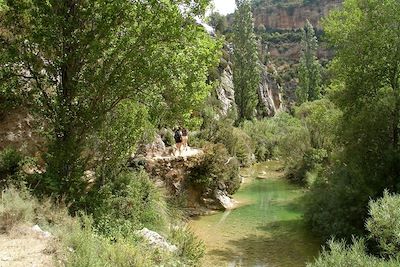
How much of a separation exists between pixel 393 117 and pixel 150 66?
930cm

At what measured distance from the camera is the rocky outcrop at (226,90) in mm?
47875

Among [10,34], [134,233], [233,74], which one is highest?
[233,74]

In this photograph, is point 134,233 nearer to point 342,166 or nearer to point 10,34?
point 10,34

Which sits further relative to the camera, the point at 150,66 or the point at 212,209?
the point at 212,209

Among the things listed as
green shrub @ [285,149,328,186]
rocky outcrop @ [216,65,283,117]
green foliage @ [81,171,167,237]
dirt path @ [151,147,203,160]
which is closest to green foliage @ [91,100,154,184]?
green foliage @ [81,171,167,237]

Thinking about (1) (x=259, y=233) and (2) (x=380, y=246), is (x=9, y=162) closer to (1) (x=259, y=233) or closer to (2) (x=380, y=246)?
(2) (x=380, y=246)

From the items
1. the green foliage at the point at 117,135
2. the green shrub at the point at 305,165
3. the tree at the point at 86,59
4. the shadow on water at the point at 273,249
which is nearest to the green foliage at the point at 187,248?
the shadow on water at the point at 273,249

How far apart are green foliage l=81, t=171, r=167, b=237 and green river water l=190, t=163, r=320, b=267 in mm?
2256

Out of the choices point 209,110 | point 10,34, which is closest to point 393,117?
point 10,34

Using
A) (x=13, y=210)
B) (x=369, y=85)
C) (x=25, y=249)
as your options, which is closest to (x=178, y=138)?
(x=369, y=85)

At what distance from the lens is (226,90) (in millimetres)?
51031

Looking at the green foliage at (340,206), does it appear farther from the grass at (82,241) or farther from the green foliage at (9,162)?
the green foliage at (9,162)

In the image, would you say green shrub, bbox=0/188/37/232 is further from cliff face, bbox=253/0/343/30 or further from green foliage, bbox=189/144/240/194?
cliff face, bbox=253/0/343/30

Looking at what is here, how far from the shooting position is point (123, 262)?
6641mm
